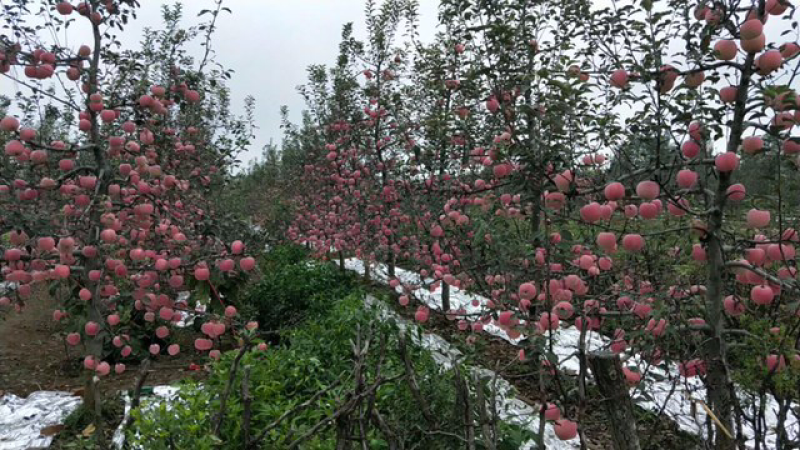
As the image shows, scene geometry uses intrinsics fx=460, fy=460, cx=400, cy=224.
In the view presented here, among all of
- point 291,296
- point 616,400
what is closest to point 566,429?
point 616,400

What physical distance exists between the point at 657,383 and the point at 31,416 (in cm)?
584

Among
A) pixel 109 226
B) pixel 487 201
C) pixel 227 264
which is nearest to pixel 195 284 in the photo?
pixel 109 226

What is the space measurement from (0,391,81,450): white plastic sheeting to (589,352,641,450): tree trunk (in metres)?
4.27

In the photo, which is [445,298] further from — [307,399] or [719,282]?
[719,282]

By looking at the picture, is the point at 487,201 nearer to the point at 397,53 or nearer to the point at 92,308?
the point at 92,308

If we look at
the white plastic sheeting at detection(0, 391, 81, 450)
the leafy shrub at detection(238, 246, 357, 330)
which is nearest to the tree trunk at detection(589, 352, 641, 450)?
the white plastic sheeting at detection(0, 391, 81, 450)

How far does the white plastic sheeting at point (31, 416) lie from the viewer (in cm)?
373

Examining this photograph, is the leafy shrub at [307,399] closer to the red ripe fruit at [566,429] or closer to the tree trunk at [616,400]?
the red ripe fruit at [566,429]

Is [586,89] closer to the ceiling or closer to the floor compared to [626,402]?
closer to the ceiling

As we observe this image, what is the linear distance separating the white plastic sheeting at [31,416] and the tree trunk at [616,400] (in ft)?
14.0

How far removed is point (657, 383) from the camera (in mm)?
4570

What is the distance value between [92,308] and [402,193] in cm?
444

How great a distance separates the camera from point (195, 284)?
5.99 m

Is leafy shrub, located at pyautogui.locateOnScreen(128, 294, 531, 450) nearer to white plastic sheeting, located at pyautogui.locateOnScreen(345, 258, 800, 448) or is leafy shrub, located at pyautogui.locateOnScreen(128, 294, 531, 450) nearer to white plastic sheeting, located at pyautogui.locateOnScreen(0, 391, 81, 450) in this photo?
white plastic sheeting, located at pyautogui.locateOnScreen(345, 258, 800, 448)
